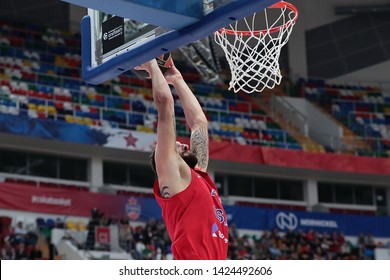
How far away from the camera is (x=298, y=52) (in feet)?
89.9

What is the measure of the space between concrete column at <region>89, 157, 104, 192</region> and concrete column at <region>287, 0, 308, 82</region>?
828 centimetres

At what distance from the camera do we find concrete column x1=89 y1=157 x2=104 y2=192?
2128 centimetres

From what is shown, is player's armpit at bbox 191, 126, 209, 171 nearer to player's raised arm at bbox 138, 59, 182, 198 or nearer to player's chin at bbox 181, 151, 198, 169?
player's chin at bbox 181, 151, 198, 169

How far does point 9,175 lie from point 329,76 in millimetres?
12203

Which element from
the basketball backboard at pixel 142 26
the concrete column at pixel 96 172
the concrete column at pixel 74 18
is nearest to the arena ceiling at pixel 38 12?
the concrete column at pixel 74 18

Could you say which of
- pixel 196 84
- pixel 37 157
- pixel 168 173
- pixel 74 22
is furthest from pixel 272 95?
pixel 168 173

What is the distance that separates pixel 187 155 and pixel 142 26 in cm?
95

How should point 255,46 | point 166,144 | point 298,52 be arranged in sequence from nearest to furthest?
1. point 166,144
2. point 255,46
3. point 298,52

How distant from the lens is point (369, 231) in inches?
920

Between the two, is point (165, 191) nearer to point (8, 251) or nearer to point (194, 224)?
point (194, 224)

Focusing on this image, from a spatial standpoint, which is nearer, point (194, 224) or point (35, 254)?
point (194, 224)

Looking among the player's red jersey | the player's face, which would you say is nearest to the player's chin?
the player's face

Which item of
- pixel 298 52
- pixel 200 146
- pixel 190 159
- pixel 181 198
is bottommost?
pixel 181 198

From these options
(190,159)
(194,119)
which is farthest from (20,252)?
(190,159)
